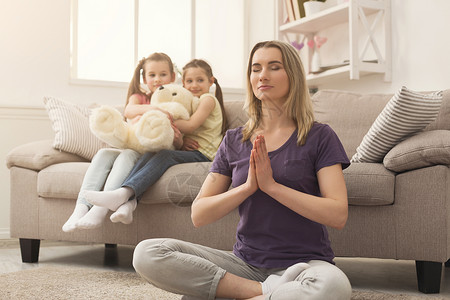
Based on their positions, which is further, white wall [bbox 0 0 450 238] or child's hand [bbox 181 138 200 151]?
white wall [bbox 0 0 450 238]

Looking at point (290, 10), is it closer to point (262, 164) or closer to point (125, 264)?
point (125, 264)

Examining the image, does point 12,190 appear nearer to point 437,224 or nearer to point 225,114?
point 225,114

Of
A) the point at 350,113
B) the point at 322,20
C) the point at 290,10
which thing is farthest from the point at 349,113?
the point at 290,10

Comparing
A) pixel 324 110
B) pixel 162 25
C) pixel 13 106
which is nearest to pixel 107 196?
pixel 324 110

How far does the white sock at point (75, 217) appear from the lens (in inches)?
84.9

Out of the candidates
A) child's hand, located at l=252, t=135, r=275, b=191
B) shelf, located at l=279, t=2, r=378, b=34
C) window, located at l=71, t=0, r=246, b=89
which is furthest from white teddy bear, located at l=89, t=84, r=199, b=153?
shelf, located at l=279, t=2, r=378, b=34

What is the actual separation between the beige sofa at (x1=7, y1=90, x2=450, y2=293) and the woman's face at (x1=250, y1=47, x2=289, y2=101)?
622 mm

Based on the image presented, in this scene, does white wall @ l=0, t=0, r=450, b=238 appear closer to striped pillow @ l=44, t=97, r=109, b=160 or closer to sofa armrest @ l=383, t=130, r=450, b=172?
striped pillow @ l=44, t=97, r=109, b=160

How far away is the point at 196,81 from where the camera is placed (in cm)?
277

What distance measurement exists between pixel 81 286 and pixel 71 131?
3.16 ft

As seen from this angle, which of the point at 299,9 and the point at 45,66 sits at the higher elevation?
the point at 299,9

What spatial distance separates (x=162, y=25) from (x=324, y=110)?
1973 mm

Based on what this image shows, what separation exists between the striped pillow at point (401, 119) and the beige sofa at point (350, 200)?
56 millimetres

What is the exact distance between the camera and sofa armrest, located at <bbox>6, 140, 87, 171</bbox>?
2.59m
